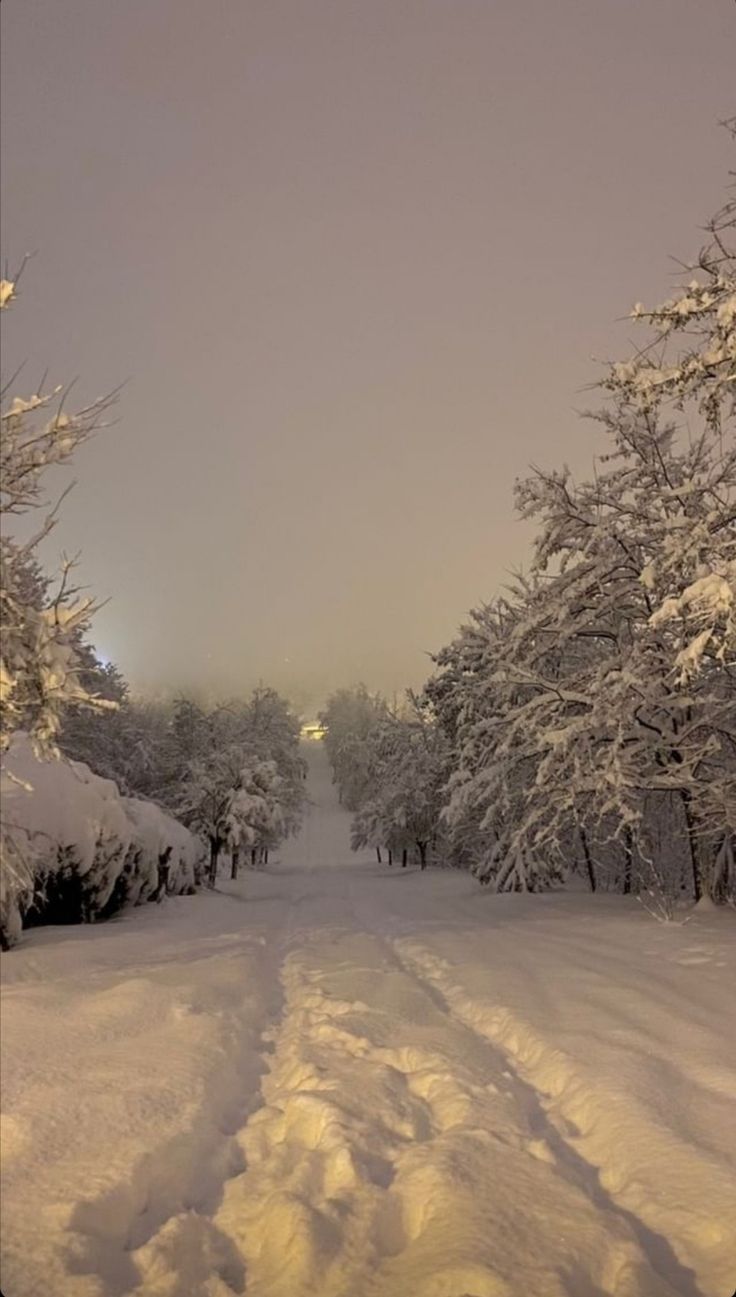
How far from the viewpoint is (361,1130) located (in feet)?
12.4

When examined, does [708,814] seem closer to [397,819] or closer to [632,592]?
[632,592]

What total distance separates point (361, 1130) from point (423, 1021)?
7.07 feet

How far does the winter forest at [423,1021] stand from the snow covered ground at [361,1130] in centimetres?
2

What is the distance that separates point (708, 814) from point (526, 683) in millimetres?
3706

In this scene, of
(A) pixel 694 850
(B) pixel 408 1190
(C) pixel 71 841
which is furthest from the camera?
(A) pixel 694 850

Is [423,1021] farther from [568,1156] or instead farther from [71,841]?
[71,841]

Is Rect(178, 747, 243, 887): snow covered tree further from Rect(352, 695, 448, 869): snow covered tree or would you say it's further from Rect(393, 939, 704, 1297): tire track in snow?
Rect(393, 939, 704, 1297): tire track in snow

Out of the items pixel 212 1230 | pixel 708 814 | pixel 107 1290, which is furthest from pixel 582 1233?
pixel 708 814

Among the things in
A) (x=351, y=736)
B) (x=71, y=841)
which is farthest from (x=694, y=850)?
(x=351, y=736)

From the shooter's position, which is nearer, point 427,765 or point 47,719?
point 47,719

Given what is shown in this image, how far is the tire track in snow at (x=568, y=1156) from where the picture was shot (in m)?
2.81

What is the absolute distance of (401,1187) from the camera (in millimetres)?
3289

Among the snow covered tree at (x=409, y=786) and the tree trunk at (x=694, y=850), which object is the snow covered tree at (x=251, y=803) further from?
the tree trunk at (x=694, y=850)

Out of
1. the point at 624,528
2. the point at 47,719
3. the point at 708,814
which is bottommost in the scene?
the point at 708,814
